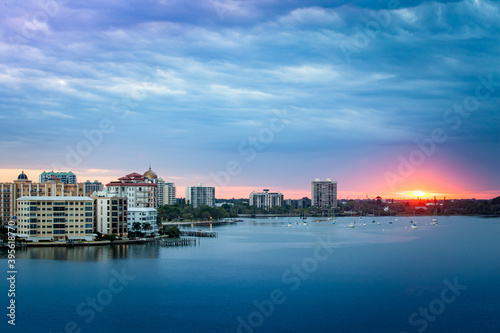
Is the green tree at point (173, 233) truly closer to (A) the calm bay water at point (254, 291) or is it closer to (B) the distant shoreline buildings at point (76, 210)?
(B) the distant shoreline buildings at point (76, 210)

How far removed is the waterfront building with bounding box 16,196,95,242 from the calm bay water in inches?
106

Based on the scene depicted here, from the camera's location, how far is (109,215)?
36375 mm

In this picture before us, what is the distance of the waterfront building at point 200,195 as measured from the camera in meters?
111

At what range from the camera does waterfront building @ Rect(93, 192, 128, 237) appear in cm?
3628

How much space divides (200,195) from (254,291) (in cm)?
9229

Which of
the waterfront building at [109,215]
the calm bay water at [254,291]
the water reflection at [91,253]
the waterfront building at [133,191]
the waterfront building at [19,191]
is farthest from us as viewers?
the waterfront building at [133,191]

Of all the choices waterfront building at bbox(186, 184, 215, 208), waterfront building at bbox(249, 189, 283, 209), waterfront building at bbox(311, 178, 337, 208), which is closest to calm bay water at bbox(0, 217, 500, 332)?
waterfront building at bbox(186, 184, 215, 208)

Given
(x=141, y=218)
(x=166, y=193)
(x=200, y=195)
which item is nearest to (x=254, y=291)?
(x=141, y=218)

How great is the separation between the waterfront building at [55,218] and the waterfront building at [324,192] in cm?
10073

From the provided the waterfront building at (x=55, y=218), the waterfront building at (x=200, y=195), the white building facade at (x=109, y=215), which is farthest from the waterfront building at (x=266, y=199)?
the waterfront building at (x=55, y=218)

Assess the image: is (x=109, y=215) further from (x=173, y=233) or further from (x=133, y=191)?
(x=133, y=191)

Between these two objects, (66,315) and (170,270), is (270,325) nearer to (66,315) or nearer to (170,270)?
(66,315)

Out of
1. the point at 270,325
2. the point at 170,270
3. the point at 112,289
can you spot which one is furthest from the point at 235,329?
the point at 170,270

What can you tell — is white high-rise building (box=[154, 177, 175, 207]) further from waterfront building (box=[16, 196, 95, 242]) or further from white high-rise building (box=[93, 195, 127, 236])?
waterfront building (box=[16, 196, 95, 242])
